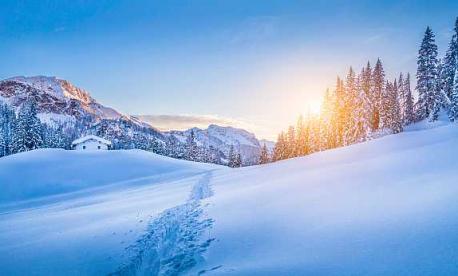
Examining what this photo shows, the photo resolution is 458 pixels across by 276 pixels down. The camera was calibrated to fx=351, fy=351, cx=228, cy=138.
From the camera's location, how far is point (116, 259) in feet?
29.9

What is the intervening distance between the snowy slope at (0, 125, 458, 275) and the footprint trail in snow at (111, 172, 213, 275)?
1.3 inches

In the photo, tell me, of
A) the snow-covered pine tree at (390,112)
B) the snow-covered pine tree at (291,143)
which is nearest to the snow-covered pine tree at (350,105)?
the snow-covered pine tree at (390,112)

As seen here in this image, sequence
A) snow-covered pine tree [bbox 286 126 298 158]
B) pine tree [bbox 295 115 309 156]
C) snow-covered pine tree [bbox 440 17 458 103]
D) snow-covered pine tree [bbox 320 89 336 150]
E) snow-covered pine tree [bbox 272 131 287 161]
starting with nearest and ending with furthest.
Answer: snow-covered pine tree [bbox 440 17 458 103], snow-covered pine tree [bbox 320 89 336 150], pine tree [bbox 295 115 309 156], snow-covered pine tree [bbox 286 126 298 158], snow-covered pine tree [bbox 272 131 287 161]

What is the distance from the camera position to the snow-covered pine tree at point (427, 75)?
2328 inches

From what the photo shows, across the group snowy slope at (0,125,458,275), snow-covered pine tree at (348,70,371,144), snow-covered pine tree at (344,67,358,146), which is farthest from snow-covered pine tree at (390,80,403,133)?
snowy slope at (0,125,458,275)

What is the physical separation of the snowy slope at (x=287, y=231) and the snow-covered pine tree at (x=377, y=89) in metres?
51.3

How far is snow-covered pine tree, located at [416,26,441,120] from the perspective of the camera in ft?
194

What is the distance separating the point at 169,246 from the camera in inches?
392

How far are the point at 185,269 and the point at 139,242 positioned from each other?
2.91 metres

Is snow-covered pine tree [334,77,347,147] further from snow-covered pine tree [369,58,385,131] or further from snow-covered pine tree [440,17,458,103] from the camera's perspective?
snow-covered pine tree [440,17,458,103]

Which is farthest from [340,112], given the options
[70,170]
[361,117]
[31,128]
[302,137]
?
[31,128]

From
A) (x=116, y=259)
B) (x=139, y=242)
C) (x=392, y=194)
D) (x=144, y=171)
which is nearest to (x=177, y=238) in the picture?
(x=139, y=242)

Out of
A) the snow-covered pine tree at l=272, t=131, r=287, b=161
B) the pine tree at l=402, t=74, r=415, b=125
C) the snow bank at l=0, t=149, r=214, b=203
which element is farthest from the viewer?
the snow-covered pine tree at l=272, t=131, r=287, b=161

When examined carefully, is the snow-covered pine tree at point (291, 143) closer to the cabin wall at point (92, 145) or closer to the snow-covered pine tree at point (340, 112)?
the snow-covered pine tree at point (340, 112)
